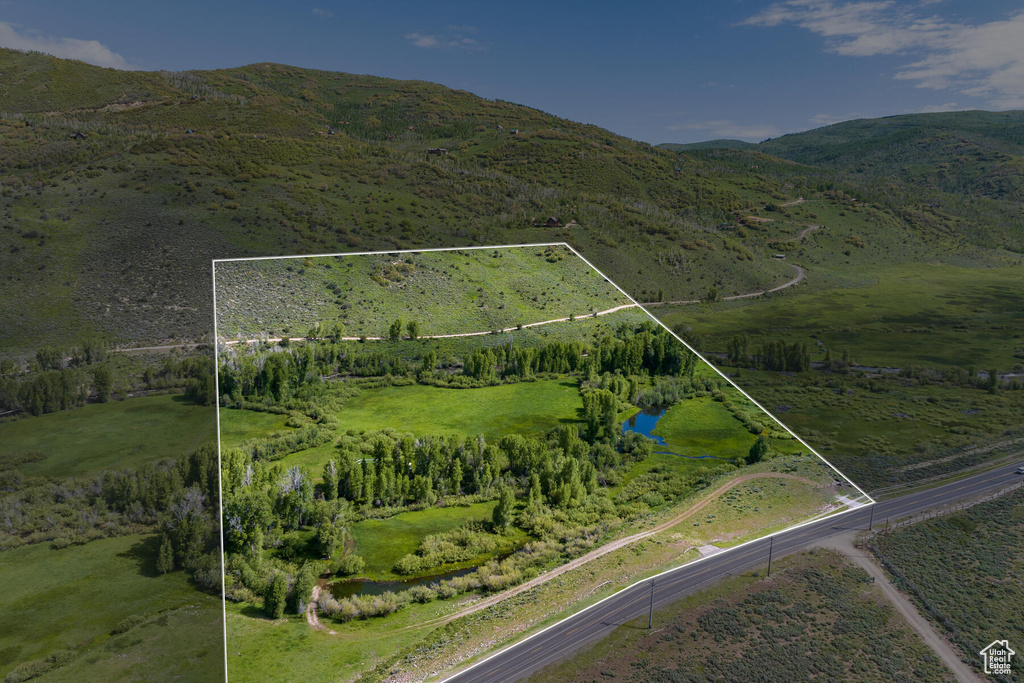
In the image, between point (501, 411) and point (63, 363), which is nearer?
point (501, 411)

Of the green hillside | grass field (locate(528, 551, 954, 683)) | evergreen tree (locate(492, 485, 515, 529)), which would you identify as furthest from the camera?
the green hillside

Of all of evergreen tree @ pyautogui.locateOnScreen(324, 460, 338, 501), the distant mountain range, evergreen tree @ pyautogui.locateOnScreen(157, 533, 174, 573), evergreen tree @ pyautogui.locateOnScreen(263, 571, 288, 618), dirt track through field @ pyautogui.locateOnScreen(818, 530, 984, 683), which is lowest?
dirt track through field @ pyautogui.locateOnScreen(818, 530, 984, 683)

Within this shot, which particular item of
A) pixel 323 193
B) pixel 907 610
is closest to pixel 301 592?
pixel 907 610

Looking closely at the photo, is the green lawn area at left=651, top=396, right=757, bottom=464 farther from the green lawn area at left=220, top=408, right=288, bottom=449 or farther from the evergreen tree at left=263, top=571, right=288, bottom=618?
the green lawn area at left=220, top=408, right=288, bottom=449

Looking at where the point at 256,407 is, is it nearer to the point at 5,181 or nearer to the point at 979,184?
the point at 5,181

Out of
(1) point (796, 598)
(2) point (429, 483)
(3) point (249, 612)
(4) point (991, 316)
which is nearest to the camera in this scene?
(3) point (249, 612)

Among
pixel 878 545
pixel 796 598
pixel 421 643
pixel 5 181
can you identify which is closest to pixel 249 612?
pixel 421 643

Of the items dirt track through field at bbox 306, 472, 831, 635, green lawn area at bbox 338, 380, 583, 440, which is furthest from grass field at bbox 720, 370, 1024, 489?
green lawn area at bbox 338, 380, 583, 440
